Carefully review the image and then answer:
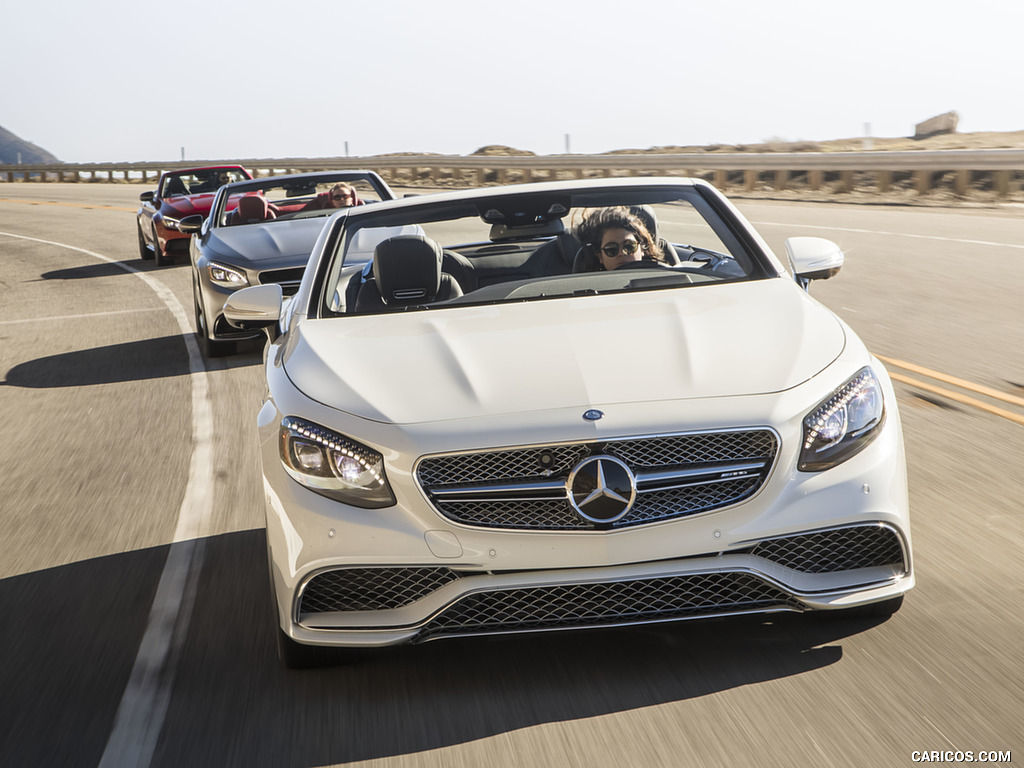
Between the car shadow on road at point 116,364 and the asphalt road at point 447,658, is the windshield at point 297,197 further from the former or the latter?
the asphalt road at point 447,658

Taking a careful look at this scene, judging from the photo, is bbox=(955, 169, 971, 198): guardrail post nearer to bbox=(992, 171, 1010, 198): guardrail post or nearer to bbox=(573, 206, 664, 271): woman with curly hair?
bbox=(992, 171, 1010, 198): guardrail post

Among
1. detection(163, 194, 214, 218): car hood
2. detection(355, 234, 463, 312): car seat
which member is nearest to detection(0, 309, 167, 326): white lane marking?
detection(163, 194, 214, 218): car hood

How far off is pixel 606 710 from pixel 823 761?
635mm

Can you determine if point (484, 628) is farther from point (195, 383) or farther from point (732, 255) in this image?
point (195, 383)

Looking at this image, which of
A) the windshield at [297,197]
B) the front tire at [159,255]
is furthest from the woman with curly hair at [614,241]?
the front tire at [159,255]

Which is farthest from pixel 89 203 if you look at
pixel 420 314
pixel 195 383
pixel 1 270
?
pixel 420 314

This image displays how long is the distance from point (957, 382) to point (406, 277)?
403 cm

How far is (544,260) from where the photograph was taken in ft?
18.1

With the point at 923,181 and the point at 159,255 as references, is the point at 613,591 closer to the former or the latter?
the point at 159,255

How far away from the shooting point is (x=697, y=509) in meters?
3.46

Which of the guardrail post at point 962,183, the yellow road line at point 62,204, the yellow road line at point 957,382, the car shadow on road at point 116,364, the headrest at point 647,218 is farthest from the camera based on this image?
the yellow road line at point 62,204

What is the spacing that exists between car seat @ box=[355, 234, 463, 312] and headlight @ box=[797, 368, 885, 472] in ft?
6.41

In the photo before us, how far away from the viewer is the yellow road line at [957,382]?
7027mm

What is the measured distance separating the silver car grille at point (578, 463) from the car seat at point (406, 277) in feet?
5.45
